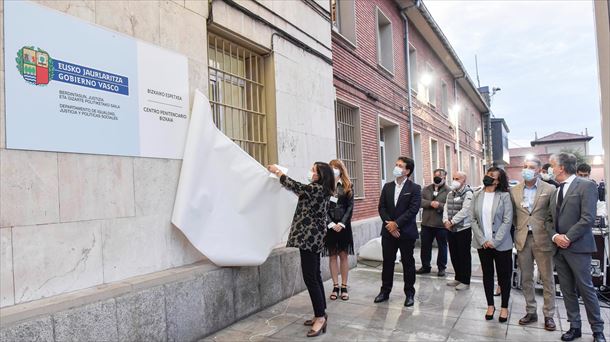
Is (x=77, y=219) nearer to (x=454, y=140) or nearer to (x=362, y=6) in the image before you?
(x=362, y=6)

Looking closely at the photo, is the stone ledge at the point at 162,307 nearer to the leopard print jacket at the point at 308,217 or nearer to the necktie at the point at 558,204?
the leopard print jacket at the point at 308,217

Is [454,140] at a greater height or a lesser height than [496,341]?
greater

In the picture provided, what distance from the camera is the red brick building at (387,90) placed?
961 centimetres

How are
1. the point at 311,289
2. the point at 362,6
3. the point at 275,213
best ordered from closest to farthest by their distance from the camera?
the point at 311,289 → the point at 275,213 → the point at 362,6

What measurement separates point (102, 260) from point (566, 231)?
435 cm

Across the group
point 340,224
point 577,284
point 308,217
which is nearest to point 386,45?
point 340,224

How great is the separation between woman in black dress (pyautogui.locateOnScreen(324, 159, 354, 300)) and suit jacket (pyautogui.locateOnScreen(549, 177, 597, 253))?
2525 mm

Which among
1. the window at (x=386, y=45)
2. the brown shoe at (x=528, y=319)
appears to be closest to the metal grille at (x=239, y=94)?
the brown shoe at (x=528, y=319)

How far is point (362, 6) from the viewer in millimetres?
10539

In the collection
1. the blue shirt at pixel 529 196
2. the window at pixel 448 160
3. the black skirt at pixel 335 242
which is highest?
the window at pixel 448 160

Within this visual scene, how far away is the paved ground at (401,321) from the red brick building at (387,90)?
12.3 feet

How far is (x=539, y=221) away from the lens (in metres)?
4.57

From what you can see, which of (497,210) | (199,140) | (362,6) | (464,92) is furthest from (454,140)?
(199,140)

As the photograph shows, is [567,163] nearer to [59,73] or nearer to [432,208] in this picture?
[432,208]
